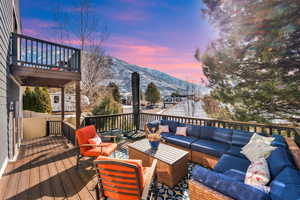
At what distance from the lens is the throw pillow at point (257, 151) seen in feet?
7.52

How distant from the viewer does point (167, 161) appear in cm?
252

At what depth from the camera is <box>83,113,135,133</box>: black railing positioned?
17.7 feet

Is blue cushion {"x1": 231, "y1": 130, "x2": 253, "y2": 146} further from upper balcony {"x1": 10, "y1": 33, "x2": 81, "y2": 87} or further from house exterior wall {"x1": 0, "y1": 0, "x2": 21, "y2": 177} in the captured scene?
house exterior wall {"x1": 0, "y1": 0, "x2": 21, "y2": 177}

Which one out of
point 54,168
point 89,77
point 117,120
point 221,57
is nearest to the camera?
point 54,168

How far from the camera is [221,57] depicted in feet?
17.7

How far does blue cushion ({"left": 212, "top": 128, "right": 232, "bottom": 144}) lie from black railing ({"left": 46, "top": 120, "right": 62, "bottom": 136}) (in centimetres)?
698

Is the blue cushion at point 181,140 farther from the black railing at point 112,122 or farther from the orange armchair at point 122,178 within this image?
the black railing at point 112,122

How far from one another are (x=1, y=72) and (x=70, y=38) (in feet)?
33.4

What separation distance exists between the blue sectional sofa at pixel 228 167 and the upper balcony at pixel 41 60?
12.5ft

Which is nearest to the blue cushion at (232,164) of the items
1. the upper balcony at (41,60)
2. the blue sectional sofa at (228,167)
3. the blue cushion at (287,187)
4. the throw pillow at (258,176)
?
the blue sectional sofa at (228,167)

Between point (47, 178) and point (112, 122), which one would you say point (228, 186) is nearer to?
point (47, 178)

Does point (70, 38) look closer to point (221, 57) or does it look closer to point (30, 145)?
point (30, 145)

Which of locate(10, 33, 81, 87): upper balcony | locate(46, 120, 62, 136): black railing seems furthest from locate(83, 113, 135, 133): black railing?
locate(46, 120, 62, 136): black railing

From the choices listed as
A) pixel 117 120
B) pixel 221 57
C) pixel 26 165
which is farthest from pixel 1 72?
pixel 221 57
